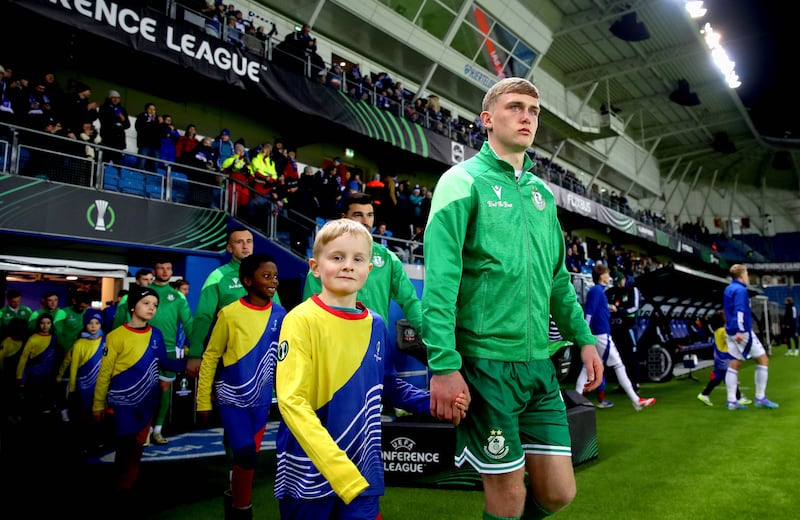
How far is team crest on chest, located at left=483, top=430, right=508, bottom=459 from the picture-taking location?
82.8 inches

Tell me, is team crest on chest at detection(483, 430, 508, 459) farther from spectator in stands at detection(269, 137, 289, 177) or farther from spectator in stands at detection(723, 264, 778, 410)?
spectator in stands at detection(269, 137, 289, 177)

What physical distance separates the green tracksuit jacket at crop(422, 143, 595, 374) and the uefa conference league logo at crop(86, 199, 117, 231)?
24.4 ft

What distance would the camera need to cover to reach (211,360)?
3.69m

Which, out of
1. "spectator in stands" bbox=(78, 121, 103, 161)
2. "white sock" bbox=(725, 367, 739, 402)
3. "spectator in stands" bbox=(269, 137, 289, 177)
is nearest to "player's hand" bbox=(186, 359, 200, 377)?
"spectator in stands" bbox=(78, 121, 103, 161)

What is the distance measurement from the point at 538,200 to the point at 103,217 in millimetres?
7680

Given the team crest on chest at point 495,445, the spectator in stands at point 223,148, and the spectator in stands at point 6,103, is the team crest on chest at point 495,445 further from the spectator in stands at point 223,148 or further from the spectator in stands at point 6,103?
the spectator in stands at point 223,148

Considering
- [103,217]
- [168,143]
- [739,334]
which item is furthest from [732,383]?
[168,143]

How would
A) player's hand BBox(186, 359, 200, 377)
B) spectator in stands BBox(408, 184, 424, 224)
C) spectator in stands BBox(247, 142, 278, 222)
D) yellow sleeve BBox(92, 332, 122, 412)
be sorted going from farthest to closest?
spectator in stands BBox(408, 184, 424, 224)
spectator in stands BBox(247, 142, 278, 222)
yellow sleeve BBox(92, 332, 122, 412)
player's hand BBox(186, 359, 200, 377)

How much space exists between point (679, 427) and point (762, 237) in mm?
47978

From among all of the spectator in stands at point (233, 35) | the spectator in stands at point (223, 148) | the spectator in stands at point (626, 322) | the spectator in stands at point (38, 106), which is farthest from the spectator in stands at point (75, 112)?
the spectator in stands at point (626, 322)

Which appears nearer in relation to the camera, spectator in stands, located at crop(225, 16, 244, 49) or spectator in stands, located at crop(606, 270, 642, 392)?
spectator in stands, located at crop(606, 270, 642, 392)

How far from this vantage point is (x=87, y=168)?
26.8 ft

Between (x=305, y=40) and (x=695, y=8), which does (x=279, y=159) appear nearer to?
(x=305, y=40)

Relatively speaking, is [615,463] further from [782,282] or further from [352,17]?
[782,282]
